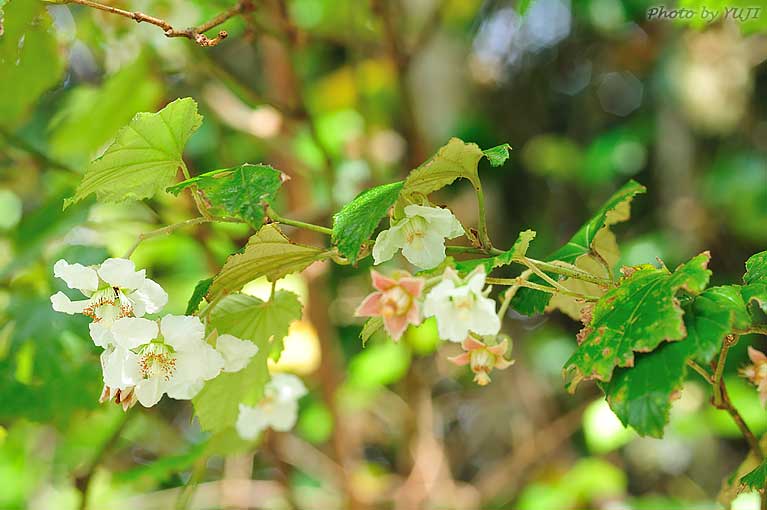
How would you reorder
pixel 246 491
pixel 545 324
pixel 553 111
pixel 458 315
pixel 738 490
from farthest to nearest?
pixel 553 111 → pixel 545 324 → pixel 246 491 → pixel 738 490 → pixel 458 315

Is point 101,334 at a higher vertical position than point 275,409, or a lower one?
higher

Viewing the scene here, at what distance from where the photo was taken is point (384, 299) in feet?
1.41

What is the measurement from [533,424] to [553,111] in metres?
0.81

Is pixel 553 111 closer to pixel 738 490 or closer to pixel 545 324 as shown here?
pixel 545 324

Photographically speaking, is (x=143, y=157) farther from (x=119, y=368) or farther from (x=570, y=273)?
(x=570, y=273)

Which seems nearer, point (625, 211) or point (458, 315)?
point (458, 315)

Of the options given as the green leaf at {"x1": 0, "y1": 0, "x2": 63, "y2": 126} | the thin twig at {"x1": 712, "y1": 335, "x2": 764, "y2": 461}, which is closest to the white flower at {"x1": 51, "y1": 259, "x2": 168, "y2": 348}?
the green leaf at {"x1": 0, "y1": 0, "x2": 63, "y2": 126}

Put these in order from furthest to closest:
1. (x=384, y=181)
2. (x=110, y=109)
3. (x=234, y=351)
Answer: (x=384, y=181)
(x=110, y=109)
(x=234, y=351)

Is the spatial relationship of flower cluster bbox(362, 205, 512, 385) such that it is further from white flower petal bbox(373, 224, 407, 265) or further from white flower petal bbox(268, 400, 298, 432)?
white flower petal bbox(268, 400, 298, 432)

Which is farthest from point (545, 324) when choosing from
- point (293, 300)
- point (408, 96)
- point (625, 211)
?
point (293, 300)

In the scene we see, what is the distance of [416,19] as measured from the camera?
1.50 meters

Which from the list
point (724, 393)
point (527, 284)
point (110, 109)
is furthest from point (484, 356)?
point (110, 109)

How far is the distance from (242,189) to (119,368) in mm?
131

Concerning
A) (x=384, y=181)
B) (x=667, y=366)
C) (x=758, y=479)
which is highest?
(x=667, y=366)
